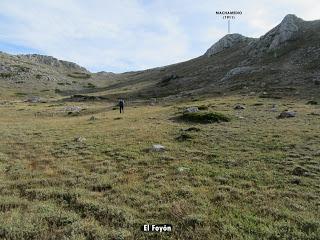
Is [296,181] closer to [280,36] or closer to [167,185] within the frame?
[167,185]

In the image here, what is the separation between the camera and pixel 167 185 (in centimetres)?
1806

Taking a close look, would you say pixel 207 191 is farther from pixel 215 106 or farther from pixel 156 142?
pixel 215 106

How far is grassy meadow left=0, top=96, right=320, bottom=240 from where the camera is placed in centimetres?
1348

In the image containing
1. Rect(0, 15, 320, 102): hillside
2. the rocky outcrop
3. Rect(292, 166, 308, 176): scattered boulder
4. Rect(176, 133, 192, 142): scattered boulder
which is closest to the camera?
Rect(292, 166, 308, 176): scattered boulder

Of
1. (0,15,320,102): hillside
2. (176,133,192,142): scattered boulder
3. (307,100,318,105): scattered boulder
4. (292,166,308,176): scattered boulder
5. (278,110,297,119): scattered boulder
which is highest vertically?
(0,15,320,102): hillside

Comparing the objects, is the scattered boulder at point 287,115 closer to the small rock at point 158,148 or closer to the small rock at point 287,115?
the small rock at point 287,115

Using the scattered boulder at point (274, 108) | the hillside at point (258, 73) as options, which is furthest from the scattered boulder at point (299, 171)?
the hillside at point (258, 73)

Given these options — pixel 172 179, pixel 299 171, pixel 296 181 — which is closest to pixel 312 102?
pixel 299 171

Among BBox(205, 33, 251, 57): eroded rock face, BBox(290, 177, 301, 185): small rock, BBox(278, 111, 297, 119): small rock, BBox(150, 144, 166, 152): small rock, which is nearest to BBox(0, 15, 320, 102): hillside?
BBox(205, 33, 251, 57): eroded rock face

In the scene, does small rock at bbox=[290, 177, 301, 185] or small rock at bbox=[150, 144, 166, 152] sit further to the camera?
small rock at bbox=[150, 144, 166, 152]

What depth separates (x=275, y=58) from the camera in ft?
316

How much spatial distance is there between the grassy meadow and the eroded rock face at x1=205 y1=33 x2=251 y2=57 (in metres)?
121

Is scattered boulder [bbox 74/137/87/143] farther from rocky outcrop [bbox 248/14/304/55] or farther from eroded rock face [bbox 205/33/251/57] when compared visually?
eroded rock face [bbox 205/33/251/57]

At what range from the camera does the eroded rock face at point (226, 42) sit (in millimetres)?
150500
